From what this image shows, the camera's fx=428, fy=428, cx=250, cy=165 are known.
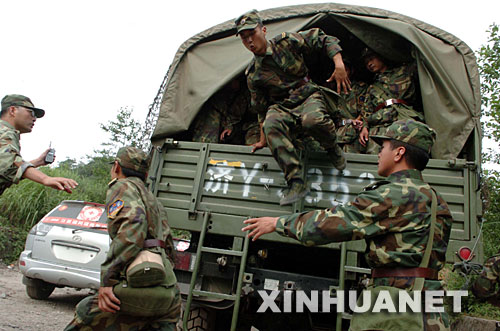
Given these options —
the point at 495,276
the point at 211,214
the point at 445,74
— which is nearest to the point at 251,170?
the point at 211,214

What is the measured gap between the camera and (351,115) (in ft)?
14.7

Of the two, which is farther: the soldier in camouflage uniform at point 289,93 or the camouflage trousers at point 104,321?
the soldier in camouflage uniform at point 289,93

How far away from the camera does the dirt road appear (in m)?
4.32

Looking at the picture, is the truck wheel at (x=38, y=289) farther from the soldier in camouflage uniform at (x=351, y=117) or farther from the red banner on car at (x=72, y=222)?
the soldier in camouflage uniform at (x=351, y=117)

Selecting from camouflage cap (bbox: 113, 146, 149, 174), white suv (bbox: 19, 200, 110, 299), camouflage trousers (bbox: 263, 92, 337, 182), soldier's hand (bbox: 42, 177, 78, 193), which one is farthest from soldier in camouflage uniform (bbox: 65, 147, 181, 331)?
white suv (bbox: 19, 200, 110, 299)

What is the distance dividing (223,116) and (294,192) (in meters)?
1.44

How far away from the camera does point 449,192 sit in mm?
3225

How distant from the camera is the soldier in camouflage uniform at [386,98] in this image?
13.0 ft

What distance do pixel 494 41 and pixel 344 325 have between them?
613cm

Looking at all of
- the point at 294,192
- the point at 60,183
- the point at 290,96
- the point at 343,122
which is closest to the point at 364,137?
the point at 343,122

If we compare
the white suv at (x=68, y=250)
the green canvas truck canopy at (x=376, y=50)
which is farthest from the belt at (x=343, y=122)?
the white suv at (x=68, y=250)

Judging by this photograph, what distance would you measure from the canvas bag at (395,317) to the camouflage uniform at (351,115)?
7.09 feet

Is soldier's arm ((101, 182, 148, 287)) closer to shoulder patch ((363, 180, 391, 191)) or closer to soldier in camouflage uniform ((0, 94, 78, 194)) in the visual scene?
soldier in camouflage uniform ((0, 94, 78, 194))

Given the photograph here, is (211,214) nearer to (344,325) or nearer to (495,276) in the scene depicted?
(344,325)
